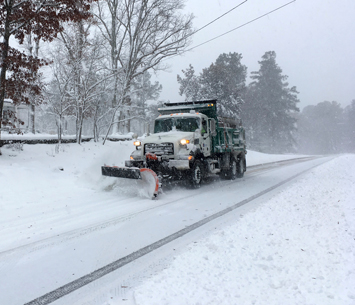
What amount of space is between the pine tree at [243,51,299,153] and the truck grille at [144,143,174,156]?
Answer: 42.3 meters

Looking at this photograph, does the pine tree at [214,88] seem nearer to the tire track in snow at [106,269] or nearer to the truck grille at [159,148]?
the truck grille at [159,148]

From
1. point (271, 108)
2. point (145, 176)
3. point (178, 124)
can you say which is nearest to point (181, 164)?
A: point (145, 176)

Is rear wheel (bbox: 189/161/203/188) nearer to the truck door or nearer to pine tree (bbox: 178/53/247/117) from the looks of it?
the truck door

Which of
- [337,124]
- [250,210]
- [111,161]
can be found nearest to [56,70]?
[111,161]

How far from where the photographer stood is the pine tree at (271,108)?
50938mm

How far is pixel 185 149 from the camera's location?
8945mm

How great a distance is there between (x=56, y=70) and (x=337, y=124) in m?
89.8

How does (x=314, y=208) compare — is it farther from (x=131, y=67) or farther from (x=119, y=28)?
(x=119, y=28)

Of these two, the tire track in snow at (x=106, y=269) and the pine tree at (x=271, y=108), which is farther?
the pine tree at (x=271, y=108)

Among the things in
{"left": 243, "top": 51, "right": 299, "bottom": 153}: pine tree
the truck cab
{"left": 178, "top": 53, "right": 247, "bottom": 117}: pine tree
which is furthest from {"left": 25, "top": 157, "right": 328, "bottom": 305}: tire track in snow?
{"left": 243, "top": 51, "right": 299, "bottom": 153}: pine tree

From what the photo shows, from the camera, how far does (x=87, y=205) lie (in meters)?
6.80

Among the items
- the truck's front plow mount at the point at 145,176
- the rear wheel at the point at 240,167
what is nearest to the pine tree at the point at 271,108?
the rear wheel at the point at 240,167

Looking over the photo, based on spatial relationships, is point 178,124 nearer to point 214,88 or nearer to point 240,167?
point 240,167

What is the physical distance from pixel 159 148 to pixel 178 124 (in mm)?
1557
